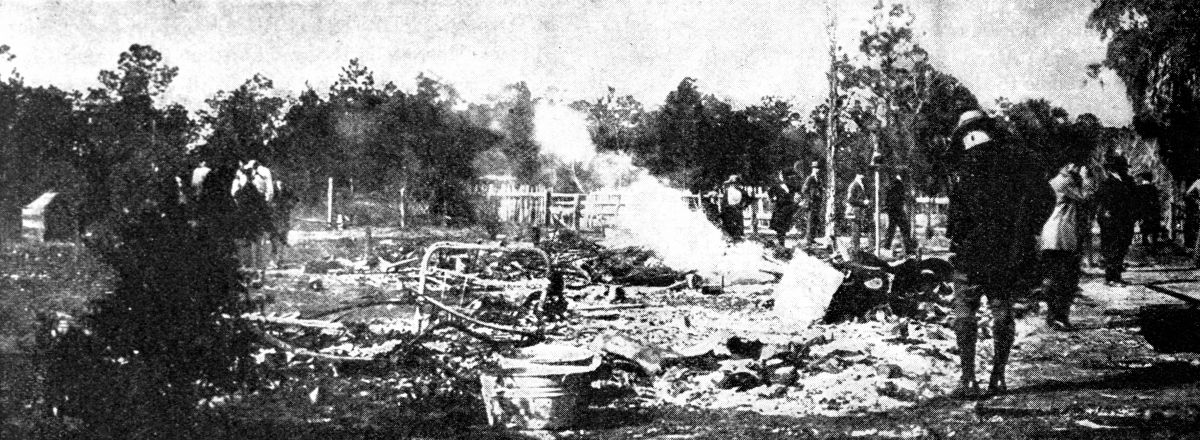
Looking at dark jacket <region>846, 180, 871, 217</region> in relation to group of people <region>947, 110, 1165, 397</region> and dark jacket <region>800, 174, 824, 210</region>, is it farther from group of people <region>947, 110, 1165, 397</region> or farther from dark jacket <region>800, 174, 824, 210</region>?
group of people <region>947, 110, 1165, 397</region>

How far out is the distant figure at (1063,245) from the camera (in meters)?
6.62

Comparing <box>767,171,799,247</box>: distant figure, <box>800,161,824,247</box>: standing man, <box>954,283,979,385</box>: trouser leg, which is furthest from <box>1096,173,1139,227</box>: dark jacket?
<box>767,171,799,247</box>: distant figure

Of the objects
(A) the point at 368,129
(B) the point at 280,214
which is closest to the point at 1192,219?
(B) the point at 280,214

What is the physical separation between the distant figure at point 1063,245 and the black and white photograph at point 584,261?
0.18 ft

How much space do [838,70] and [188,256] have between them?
11.4 metres

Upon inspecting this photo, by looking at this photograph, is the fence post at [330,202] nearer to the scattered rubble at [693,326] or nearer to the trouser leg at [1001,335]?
the scattered rubble at [693,326]

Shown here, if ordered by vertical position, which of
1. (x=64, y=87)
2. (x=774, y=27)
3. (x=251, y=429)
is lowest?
(x=251, y=429)

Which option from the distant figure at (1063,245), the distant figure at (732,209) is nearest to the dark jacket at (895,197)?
the distant figure at (732,209)

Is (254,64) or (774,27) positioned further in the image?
(774,27)

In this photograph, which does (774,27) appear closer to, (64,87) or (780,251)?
(780,251)

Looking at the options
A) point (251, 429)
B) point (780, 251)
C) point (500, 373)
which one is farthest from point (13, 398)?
point (780, 251)

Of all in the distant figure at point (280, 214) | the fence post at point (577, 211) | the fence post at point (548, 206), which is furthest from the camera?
Result: the fence post at point (577, 211)

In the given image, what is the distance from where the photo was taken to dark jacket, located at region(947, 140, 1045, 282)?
478 cm

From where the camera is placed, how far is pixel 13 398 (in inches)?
182
